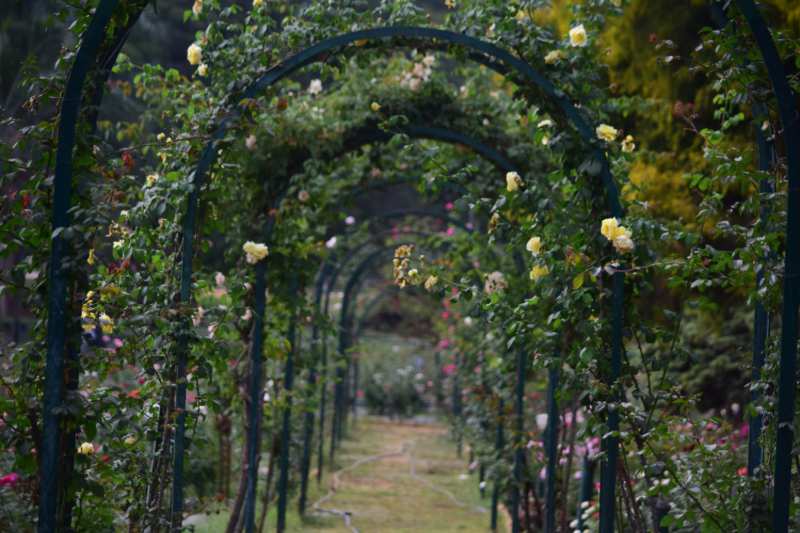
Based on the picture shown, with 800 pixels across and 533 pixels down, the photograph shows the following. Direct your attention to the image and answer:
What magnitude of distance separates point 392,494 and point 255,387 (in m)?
3.82

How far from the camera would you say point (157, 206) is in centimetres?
339

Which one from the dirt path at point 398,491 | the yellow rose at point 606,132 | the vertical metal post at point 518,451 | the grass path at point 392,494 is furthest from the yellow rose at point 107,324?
the dirt path at point 398,491

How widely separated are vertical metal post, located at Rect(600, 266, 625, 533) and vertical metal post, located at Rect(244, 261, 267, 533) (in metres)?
1.85

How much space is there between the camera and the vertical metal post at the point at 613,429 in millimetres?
3037

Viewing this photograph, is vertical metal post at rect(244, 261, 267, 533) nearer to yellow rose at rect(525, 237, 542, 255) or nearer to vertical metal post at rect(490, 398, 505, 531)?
yellow rose at rect(525, 237, 542, 255)

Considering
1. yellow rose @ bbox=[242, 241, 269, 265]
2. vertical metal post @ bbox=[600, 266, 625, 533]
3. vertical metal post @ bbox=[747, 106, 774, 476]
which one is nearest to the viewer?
vertical metal post @ bbox=[600, 266, 625, 533]

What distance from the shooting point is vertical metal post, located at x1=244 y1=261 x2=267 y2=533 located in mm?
4574

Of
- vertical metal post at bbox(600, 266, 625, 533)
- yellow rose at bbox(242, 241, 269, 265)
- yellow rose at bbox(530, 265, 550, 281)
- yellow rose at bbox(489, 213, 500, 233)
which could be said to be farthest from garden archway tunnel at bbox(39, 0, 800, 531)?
yellow rose at bbox(242, 241, 269, 265)

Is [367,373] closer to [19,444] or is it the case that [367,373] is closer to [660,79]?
[660,79]

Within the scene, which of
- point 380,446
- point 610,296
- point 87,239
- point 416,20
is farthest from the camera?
point 380,446

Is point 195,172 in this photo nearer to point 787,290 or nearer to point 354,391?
point 787,290

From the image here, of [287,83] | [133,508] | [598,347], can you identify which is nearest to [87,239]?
[133,508]

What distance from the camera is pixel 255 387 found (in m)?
4.62

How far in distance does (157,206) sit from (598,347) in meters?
1.55
